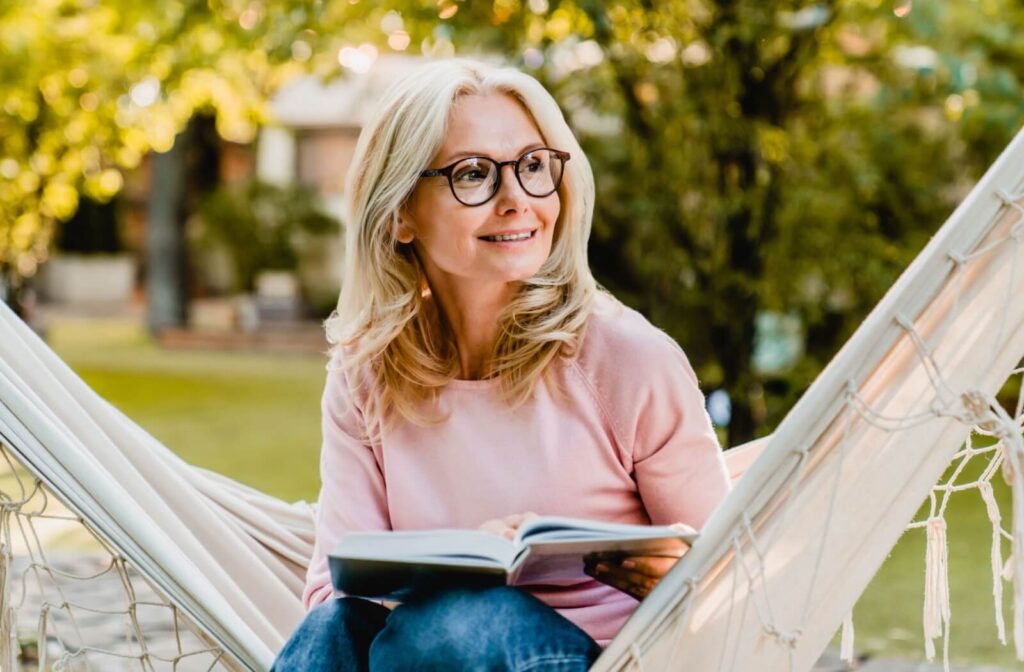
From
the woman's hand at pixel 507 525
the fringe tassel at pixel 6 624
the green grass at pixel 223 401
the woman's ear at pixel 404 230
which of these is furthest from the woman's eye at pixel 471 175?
the green grass at pixel 223 401

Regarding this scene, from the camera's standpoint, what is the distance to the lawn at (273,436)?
10.6ft

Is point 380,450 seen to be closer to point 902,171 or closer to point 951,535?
point 951,535

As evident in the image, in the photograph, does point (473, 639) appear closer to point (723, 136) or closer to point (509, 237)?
point (509, 237)

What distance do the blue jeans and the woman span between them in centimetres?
8

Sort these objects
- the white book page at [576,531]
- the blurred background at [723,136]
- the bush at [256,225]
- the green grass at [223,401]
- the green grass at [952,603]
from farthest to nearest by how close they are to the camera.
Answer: the bush at [256,225] → the green grass at [223,401] → the blurred background at [723,136] → the green grass at [952,603] → the white book page at [576,531]

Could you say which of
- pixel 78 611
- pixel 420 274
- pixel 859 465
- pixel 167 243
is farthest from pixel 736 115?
pixel 167 243

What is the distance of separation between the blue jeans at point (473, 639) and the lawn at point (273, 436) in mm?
1772

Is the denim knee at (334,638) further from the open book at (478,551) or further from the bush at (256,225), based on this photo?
the bush at (256,225)

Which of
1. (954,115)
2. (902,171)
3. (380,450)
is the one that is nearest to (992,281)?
(380,450)

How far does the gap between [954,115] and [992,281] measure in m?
3.45

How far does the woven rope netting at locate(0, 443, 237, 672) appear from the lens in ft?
5.43

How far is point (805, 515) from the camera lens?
1.33m

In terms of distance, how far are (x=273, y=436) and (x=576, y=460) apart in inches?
194

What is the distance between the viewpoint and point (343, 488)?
161 centimetres
